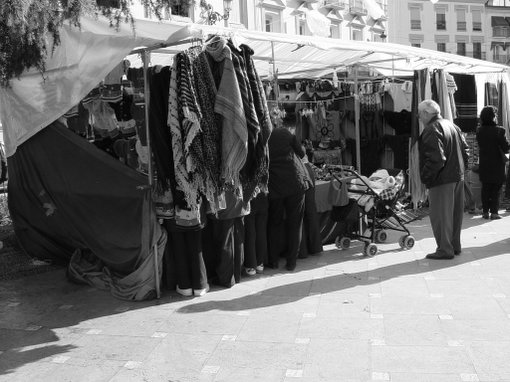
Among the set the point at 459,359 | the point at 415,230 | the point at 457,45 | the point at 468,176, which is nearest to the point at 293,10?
the point at 468,176

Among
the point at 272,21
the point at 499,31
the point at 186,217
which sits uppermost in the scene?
the point at 499,31

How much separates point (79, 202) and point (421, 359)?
3441mm

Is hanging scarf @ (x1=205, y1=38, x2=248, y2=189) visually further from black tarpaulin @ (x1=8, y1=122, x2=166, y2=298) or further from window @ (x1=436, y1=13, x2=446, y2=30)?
window @ (x1=436, y1=13, x2=446, y2=30)

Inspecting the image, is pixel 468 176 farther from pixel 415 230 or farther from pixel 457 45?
pixel 457 45

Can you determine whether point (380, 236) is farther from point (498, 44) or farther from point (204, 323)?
point (498, 44)

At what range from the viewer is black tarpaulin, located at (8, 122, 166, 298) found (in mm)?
5375

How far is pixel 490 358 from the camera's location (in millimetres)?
3830

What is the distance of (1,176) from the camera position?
838 cm

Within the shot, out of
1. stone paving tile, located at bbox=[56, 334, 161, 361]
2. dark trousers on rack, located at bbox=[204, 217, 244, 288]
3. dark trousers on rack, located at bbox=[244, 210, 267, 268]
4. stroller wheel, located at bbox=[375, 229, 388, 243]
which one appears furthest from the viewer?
stroller wheel, located at bbox=[375, 229, 388, 243]

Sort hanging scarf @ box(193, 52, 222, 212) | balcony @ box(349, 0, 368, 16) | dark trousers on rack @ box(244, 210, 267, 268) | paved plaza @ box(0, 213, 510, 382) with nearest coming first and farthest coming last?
paved plaza @ box(0, 213, 510, 382) < hanging scarf @ box(193, 52, 222, 212) < dark trousers on rack @ box(244, 210, 267, 268) < balcony @ box(349, 0, 368, 16)

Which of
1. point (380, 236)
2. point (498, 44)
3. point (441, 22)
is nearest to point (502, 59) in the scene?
point (498, 44)

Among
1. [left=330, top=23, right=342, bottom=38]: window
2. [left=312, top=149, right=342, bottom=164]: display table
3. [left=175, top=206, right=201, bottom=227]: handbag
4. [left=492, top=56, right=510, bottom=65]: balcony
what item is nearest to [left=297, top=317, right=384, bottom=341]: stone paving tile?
[left=175, top=206, right=201, bottom=227]: handbag

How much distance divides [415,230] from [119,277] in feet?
14.4

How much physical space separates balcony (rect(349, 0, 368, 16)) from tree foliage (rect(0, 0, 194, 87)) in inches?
1039
